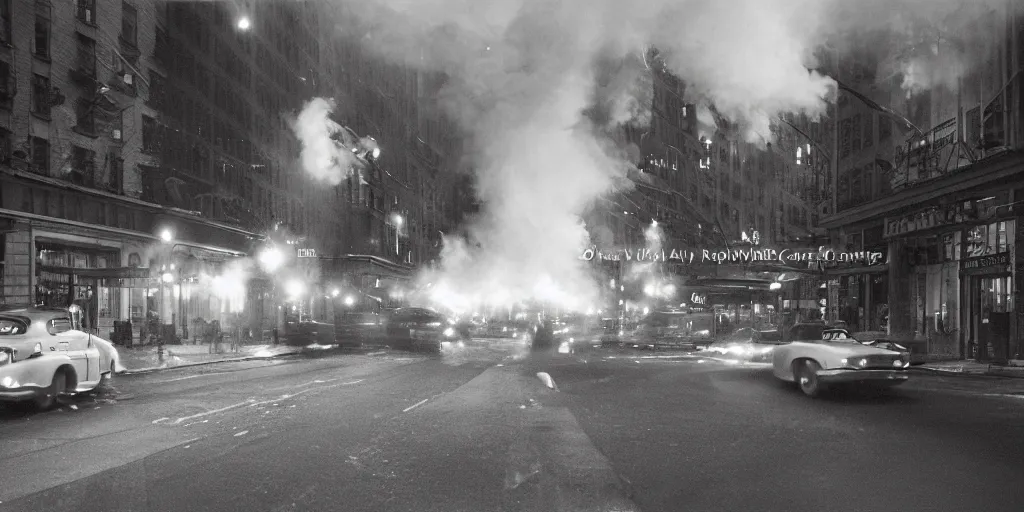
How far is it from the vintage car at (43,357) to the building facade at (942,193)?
22037mm

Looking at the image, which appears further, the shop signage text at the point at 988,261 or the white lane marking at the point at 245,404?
the shop signage text at the point at 988,261

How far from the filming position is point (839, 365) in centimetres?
1374

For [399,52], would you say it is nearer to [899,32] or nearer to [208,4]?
[208,4]

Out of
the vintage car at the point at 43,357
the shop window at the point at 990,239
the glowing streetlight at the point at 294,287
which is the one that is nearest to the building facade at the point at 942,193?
the shop window at the point at 990,239

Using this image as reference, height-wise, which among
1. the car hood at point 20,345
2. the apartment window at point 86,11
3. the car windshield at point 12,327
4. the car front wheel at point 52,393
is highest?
the apartment window at point 86,11

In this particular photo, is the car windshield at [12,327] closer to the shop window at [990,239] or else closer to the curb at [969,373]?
the curb at [969,373]

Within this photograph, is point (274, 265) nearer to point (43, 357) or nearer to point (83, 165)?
point (83, 165)

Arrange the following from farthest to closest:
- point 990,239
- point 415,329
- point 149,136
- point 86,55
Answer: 1. point 149,136
2. point 415,329
3. point 86,55
4. point 990,239

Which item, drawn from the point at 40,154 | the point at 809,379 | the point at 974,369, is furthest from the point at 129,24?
the point at 974,369

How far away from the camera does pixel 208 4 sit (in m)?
42.9

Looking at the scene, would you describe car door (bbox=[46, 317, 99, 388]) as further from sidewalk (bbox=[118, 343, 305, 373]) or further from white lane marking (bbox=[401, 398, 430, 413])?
sidewalk (bbox=[118, 343, 305, 373])

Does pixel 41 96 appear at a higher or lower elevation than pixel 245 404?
higher

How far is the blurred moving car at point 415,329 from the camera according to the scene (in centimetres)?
3178

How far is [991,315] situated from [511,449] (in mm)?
19330
